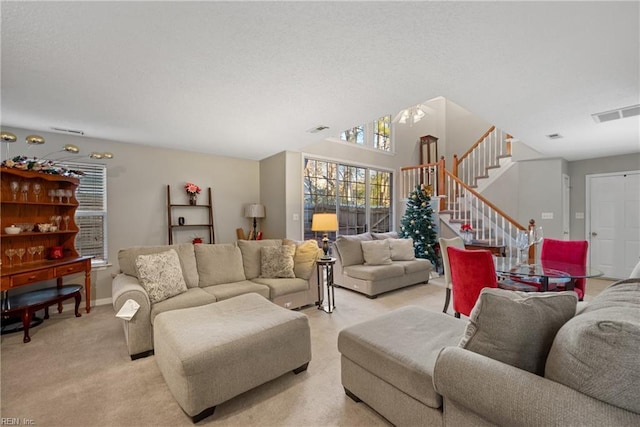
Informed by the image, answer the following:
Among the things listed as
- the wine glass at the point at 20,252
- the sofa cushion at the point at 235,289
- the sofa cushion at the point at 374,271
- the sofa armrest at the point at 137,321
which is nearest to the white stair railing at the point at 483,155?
the sofa cushion at the point at 374,271

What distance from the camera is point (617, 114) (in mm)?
3131

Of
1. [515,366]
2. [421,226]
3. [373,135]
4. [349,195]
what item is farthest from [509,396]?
[373,135]

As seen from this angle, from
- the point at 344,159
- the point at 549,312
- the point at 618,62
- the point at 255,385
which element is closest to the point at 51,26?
the point at 255,385

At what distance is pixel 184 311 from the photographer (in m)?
2.33

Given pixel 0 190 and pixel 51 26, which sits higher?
→ pixel 51 26

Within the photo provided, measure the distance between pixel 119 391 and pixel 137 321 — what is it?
58 centimetres

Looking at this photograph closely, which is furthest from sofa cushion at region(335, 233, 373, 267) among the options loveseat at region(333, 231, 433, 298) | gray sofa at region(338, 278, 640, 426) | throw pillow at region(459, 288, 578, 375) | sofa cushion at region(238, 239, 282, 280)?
throw pillow at region(459, 288, 578, 375)

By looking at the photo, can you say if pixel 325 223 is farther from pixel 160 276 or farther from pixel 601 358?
pixel 601 358

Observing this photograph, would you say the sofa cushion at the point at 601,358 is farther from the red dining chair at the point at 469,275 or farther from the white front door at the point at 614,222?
the white front door at the point at 614,222

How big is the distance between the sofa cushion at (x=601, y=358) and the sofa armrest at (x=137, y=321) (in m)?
2.80

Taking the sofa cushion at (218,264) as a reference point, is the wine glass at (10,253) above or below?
above

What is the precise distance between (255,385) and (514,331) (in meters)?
1.58

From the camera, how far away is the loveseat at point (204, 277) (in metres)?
2.48

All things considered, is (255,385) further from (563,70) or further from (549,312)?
(563,70)
